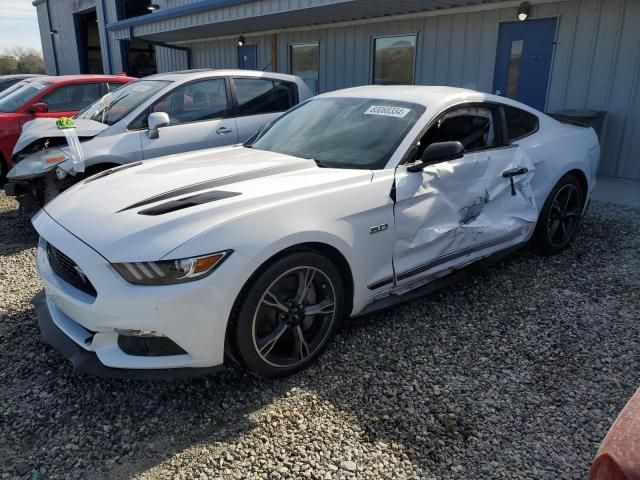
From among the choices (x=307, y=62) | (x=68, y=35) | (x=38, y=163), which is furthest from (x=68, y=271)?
(x=68, y=35)

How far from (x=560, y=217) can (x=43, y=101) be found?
724 cm

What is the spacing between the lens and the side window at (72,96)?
25.4 feet

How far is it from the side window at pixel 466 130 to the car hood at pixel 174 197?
0.82 meters

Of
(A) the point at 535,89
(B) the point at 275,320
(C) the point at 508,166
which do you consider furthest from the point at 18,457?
(A) the point at 535,89

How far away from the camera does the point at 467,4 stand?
8.20m

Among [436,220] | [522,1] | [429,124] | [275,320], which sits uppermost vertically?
[522,1]

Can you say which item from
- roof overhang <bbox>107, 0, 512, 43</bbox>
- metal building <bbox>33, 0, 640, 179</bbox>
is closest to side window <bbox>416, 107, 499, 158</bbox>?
metal building <bbox>33, 0, 640, 179</bbox>

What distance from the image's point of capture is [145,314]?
92.8 inches

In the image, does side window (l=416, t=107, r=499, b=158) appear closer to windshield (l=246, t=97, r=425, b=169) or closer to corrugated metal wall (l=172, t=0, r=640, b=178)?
windshield (l=246, t=97, r=425, b=169)

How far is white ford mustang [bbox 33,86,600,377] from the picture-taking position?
2.43 metres

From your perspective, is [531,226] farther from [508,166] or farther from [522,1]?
[522,1]

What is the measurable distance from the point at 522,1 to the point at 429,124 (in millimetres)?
5566

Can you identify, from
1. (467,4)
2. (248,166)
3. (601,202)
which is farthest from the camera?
(467,4)

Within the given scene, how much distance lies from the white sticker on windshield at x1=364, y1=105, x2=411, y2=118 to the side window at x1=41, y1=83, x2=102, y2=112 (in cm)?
591
